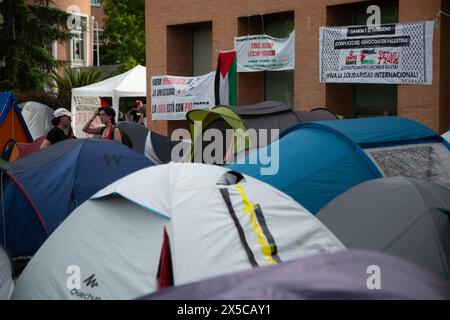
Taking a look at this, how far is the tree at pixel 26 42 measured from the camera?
28906mm

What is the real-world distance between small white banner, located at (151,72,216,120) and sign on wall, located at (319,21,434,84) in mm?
3549

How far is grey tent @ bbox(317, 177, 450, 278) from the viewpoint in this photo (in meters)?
5.71

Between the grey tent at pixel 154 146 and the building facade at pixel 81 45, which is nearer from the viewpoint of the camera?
the grey tent at pixel 154 146

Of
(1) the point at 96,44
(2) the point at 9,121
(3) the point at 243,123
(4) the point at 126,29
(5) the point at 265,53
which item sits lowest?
(2) the point at 9,121

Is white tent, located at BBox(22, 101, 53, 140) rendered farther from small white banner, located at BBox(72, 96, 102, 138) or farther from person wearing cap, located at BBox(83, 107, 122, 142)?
person wearing cap, located at BBox(83, 107, 122, 142)

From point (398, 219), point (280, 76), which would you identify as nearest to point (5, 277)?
point (398, 219)

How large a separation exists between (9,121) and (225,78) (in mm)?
5514

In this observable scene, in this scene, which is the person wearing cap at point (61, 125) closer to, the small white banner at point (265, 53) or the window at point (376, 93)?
the small white banner at point (265, 53)

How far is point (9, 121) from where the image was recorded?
47.4 ft

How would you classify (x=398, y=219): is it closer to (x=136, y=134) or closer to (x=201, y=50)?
(x=136, y=134)

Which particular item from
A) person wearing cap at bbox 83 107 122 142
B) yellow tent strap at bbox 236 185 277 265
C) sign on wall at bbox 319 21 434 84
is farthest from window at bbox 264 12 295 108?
yellow tent strap at bbox 236 185 277 265

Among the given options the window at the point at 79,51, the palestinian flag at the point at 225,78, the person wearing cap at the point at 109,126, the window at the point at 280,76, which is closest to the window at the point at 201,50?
the window at the point at 280,76

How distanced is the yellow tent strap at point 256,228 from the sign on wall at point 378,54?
9.79 m

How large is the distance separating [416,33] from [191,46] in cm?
999
